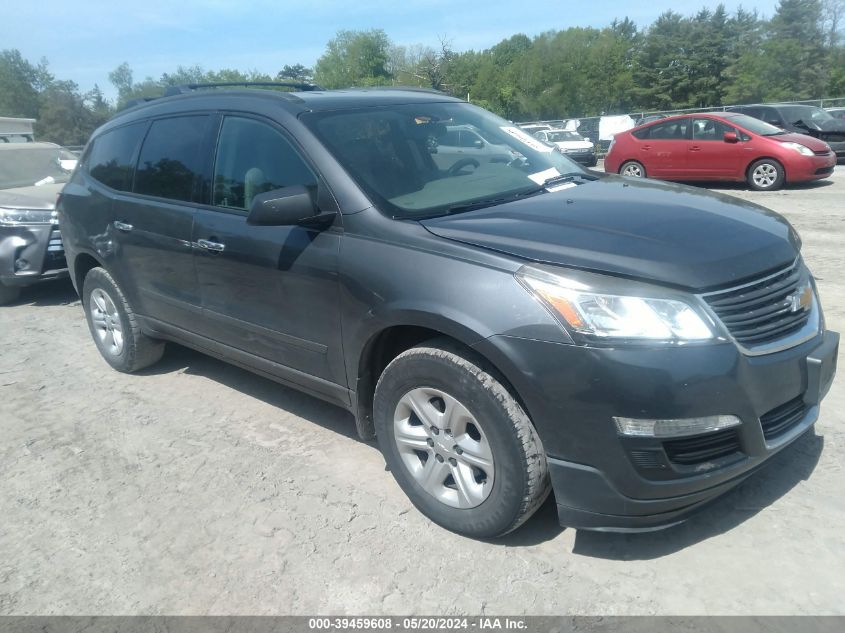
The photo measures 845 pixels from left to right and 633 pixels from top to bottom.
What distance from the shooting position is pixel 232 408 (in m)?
4.53

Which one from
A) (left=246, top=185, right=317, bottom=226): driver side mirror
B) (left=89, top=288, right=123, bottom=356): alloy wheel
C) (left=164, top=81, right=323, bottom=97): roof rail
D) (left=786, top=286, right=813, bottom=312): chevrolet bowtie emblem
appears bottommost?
(left=89, top=288, right=123, bottom=356): alloy wheel

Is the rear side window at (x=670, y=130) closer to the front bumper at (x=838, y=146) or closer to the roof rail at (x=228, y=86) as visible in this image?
the front bumper at (x=838, y=146)

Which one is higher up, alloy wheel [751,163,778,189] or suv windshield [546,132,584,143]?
alloy wheel [751,163,778,189]

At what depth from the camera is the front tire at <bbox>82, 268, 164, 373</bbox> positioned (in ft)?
16.2

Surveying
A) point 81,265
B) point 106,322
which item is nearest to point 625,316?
point 106,322

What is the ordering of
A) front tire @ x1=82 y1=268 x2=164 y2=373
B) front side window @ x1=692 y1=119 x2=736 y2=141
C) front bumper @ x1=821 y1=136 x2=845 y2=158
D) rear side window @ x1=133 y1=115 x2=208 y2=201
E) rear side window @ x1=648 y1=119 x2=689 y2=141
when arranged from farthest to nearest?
front bumper @ x1=821 y1=136 x2=845 y2=158 < rear side window @ x1=648 y1=119 x2=689 y2=141 < front side window @ x1=692 y1=119 x2=736 y2=141 < front tire @ x1=82 y1=268 x2=164 y2=373 < rear side window @ x1=133 y1=115 x2=208 y2=201

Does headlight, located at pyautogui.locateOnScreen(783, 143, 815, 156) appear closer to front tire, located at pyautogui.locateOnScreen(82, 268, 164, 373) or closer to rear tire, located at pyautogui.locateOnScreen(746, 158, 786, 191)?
rear tire, located at pyautogui.locateOnScreen(746, 158, 786, 191)

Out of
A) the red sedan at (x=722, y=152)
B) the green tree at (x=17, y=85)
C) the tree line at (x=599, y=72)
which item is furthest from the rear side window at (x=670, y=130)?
the green tree at (x=17, y=85)

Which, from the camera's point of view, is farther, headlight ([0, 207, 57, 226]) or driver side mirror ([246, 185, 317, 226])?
headlight ([0, 207, 57, 226])

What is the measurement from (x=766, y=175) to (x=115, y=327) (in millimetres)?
11959

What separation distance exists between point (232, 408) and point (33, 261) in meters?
4.08

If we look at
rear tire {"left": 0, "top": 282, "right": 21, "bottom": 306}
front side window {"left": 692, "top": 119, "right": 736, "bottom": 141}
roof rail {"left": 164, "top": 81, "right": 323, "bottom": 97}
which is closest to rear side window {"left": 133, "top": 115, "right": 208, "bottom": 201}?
roof rail {"left": 164, "top": 81, "right": 323, "bottom": 97}

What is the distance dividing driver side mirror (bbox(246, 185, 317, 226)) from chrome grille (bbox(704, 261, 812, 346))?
1.73 m

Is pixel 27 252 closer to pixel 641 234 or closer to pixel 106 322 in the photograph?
pixel 106 322
